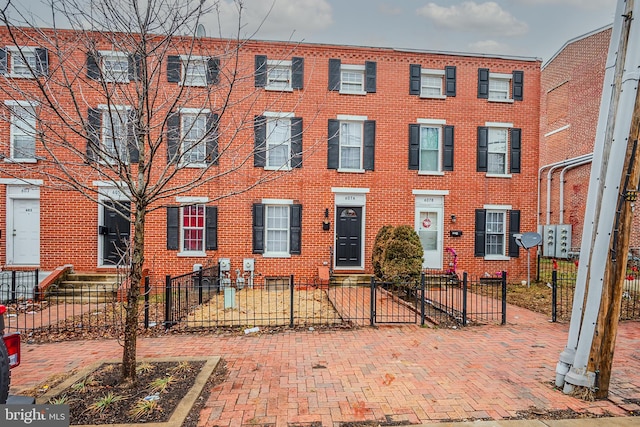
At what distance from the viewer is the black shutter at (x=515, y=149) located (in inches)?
508

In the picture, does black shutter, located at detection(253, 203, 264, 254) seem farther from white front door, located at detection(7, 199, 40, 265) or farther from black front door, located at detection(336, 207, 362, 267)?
white front door, located at detection(7, 199, 40, 265)

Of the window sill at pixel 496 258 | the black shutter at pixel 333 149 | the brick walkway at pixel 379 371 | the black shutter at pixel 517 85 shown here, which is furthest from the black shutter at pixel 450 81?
the brick walkway at pixel 379 371

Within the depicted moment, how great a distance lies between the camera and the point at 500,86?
513 inches

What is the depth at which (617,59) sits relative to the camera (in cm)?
403

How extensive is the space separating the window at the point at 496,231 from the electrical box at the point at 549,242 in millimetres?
7641

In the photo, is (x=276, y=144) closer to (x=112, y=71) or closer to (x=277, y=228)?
(x=277, y=228)

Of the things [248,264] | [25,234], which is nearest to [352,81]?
[248,264]

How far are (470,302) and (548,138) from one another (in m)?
17.9

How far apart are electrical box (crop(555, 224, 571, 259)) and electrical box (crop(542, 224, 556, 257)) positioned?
0.19m

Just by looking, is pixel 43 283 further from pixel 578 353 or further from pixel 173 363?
pixel 578 353

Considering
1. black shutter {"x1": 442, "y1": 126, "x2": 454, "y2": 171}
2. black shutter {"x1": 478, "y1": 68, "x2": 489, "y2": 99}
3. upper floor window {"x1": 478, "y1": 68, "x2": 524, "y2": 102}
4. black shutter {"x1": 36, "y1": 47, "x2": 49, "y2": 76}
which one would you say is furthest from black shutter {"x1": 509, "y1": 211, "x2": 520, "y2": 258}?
black shutter {"x1": 36, "y1": 47, "x2": 49, "y2": 76}

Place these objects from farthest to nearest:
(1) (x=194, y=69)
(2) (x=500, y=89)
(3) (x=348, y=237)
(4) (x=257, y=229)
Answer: (2) (x=500, y=89) → (3) (x=348, y=237) → (4) (x=257, y=229) → (1) (x=194, y=69)

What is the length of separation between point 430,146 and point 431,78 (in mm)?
2554

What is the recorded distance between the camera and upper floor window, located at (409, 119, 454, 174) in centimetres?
1249
